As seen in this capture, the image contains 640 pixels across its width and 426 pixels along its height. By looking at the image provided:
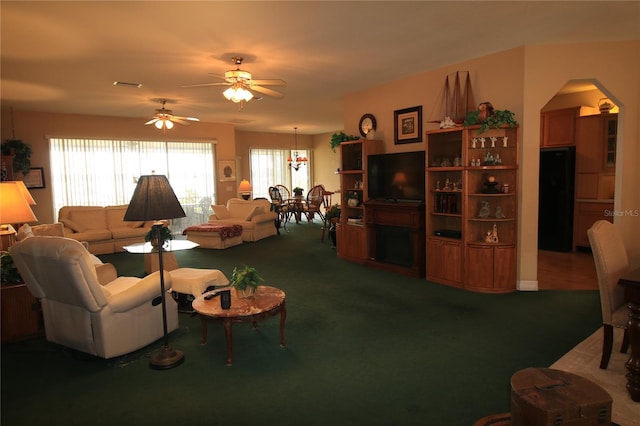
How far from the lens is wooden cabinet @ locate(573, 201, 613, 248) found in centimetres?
615

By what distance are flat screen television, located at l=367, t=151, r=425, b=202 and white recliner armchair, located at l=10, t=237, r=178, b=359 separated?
3.39 meters

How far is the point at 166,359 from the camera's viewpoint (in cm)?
300

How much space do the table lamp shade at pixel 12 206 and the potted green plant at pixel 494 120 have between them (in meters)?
4.76

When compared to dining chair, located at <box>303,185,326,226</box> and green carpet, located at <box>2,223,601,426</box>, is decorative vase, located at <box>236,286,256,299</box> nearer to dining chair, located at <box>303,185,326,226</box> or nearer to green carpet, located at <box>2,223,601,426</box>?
green carpet, located at <box>2,223,601,426</box>

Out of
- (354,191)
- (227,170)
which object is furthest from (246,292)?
(227,170)

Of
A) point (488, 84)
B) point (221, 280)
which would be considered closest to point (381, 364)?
point (221, 280)

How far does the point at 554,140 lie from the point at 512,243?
3113 mm

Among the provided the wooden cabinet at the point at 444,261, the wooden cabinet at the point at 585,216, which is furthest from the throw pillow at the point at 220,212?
the wooden cabinet at the point at 585,216

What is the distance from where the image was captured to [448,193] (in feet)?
16.4

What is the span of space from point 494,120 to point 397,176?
1.56 metres

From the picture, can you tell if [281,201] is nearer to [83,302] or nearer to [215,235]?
[215,235]

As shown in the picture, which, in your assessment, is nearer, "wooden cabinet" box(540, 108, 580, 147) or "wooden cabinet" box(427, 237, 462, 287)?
"wooden cabinet" box(427, 237, 462, 287)

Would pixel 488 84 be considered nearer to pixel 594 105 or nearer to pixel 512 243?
pixel 512 243

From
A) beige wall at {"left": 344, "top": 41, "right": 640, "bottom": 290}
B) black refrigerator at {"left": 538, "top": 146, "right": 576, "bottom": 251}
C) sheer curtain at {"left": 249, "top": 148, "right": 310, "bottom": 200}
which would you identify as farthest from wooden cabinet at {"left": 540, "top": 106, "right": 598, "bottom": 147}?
sheer curtain at {"left": 249, "top": 148, "right": 310, "bottom": 200}
